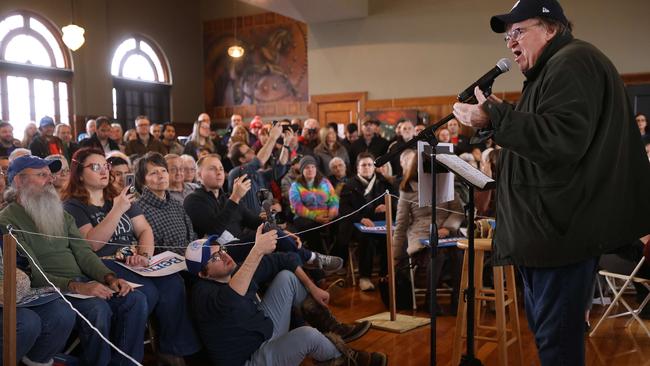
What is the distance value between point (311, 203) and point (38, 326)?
3.08 m

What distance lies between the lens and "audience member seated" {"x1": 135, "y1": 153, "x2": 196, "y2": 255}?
11.3 feet

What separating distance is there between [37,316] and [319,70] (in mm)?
Result: 9483

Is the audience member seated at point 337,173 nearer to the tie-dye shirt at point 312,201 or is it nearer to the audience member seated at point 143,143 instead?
the tie-dye shirt at point 312,201

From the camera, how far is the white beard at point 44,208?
2703 mm

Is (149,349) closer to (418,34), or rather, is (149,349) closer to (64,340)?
(64,340)

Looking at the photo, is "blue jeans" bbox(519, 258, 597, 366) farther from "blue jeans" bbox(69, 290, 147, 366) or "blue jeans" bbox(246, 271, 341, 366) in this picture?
"blue jeans" bbox(69, 290, 147, 366)

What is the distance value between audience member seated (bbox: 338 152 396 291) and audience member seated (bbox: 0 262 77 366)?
115 inches

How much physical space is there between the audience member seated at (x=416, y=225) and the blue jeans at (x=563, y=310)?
263 centimetres

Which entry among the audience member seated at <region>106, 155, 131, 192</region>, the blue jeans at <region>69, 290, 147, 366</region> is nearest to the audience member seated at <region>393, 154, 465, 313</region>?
the audience member seated at <region>106, 155, 131, 192</region>

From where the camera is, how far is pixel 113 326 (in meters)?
2.72

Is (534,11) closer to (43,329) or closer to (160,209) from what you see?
(43,329)

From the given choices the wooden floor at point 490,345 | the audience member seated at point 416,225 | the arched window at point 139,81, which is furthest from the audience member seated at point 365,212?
the arched window at point 139,81

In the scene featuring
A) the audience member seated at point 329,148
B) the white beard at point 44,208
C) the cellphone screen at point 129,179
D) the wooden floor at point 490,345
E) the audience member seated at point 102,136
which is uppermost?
the audience member seated at point 102,136

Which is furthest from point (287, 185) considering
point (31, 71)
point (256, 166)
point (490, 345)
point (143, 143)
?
point (31, 71)
